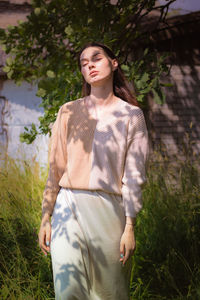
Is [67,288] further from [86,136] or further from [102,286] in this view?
[86,136]

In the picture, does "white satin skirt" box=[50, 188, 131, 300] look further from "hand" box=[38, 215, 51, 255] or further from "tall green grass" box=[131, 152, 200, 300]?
"tall green grass" box=[131, 152, 200, 300]

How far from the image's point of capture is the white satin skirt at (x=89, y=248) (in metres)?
1.50

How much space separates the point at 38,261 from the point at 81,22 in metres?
2.01

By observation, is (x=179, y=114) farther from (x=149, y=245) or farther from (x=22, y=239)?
(x=22, y=239)

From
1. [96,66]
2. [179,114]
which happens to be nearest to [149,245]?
[96,66]

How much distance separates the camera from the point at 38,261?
2.78m

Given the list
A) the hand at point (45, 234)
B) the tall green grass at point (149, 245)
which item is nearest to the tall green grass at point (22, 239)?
the tall green grass at point (149, 245)

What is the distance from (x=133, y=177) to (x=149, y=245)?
155 cm

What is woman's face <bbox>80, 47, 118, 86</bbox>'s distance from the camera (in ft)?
5.59

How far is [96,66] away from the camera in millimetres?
1713

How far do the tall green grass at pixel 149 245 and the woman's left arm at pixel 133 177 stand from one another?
101 centimetres

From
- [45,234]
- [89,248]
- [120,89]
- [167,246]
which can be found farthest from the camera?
[167,246]

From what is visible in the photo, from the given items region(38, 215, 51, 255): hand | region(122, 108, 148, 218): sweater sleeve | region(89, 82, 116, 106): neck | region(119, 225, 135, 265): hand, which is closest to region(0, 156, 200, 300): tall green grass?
region(38, 215, 51, 255): hand

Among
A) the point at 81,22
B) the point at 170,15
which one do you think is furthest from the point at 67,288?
the point at 170,15
